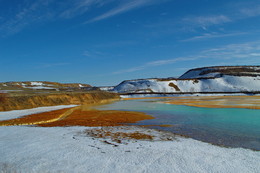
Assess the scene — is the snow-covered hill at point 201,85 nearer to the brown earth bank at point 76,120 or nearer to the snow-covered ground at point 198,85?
the snow-covered ground at point 198,85

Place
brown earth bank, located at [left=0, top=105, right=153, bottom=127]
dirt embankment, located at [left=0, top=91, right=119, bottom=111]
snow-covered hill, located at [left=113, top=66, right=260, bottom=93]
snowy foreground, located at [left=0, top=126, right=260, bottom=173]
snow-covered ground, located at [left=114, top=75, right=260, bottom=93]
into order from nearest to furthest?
snowy foreground, located at [left=0, top=126, right=260, bottom=173] < brown earth bank, located at [left=0, top=105, right=153, bottom=127] < dirt embankment, located at [left=0, top=91, right=119, bottom=111] < snow-covered hill, located at [left=113, top=66, right=260, bottom=93] < snow-covered ground, located at [left=114, top=75, right=260, bottom=93]

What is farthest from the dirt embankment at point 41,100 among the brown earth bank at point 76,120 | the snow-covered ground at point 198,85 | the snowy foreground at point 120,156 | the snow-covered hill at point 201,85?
the snow-covered ground at point 198,85

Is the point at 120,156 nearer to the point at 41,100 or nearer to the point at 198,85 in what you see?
the point at 41,100

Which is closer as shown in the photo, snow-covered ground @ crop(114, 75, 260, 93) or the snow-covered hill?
the snow-covered hill

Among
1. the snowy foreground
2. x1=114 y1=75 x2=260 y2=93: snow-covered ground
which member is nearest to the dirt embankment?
the snowy foreground

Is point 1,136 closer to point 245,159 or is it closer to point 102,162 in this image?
Result: point 102,162

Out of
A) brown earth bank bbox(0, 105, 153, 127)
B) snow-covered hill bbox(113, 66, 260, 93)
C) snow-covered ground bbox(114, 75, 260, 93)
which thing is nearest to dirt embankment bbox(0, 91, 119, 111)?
brown earth bank bbox(0, 105, 153, 127)

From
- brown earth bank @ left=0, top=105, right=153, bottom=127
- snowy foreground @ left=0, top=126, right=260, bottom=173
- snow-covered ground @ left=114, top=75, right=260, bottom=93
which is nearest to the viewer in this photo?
snowy foreground @ left=0, top=126, right=260, bottom=173

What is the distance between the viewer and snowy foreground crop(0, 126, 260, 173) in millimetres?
7953

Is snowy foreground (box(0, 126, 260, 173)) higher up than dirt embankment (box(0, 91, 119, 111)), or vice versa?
dirt embankment (box(0, 91, 119, 111))

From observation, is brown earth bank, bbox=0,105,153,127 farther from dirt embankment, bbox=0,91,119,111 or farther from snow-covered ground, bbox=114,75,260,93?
snow-covered ground, bbox=114,75,260,93

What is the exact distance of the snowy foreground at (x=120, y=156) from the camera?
26.1 feet

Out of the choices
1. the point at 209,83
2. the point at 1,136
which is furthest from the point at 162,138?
the point at 209,83

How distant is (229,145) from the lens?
1103cm
